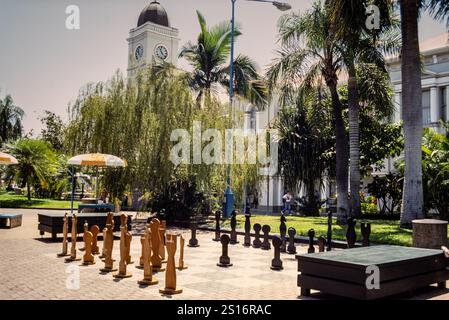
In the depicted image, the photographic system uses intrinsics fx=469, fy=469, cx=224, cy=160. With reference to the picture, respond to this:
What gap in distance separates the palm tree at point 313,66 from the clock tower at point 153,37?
44.7 metres

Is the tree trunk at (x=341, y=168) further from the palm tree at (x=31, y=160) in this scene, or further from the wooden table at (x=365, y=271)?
the palm tree at (x=31, y=160)

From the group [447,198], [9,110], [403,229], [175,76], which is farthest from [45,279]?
[9,110]

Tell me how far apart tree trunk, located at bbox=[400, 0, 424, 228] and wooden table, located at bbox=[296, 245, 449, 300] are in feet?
23.5

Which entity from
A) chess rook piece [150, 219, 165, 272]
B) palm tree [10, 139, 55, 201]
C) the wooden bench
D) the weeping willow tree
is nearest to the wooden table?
chess rook piece [150, 219, 165, 272]

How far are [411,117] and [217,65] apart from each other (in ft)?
49.7

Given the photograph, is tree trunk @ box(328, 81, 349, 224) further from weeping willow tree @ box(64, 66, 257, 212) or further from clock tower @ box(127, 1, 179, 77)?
clock tower @ box(127, 1, 179, 77)

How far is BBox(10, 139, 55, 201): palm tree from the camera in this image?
3028 cm

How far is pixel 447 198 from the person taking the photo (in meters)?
18.9

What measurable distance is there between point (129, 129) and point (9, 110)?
32.0 meters

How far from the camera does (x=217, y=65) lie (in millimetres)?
27562

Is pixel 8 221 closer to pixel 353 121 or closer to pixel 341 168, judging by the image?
pixel 341 168

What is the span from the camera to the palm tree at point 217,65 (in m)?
27.2

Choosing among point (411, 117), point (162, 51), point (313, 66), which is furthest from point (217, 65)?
point (162, 51)
